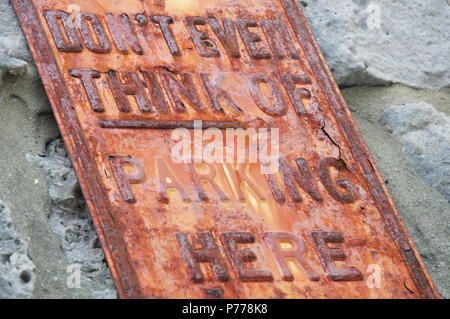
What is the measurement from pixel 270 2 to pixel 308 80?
0.32m

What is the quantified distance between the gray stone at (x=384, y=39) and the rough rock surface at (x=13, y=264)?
1129 millimetres

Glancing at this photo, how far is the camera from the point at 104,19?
234 cm

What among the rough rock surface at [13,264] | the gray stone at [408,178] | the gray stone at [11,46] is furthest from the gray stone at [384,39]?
the rough rock surface at [13,264]

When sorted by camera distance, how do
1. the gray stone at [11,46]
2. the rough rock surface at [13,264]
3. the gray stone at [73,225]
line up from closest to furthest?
1. the rough rock surface at [13,264]
2. the gray stone at [73,225]
3. the gray stone at [11,46]

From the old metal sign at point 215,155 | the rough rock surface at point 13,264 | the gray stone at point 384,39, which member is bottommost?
the rough rock surface at point 13,264

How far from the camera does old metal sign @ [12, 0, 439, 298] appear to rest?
1.94 metres

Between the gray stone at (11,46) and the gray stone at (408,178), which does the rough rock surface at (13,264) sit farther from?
the gray stone at (408,178)

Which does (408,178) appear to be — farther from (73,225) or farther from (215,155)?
(73,225)

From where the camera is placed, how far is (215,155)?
2.13 m

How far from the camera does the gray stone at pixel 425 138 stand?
243cm

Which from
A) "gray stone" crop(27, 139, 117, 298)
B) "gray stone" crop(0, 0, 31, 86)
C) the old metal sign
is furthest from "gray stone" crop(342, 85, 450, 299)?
"gray stone" crop(0, 0, 31, 86)

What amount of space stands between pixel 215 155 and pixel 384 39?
83cm

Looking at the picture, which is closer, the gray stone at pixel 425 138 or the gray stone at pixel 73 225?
the gray stone at pixel 73 225

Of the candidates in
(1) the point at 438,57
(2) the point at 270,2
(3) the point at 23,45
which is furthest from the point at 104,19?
(1) the point at 438,57
